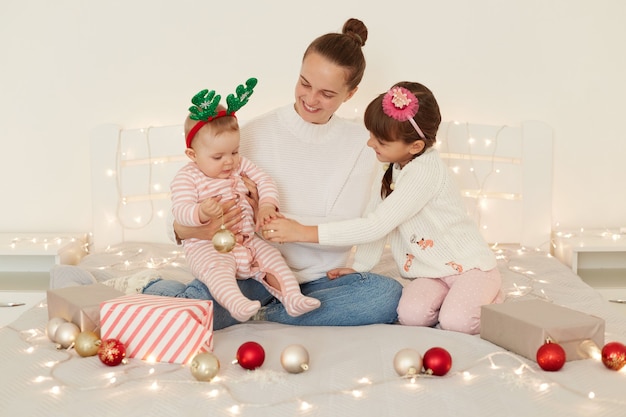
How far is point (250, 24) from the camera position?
111 inches

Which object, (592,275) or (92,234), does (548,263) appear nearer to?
(592,275)

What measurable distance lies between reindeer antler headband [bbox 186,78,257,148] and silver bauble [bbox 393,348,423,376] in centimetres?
77

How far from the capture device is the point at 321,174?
2.09 metres

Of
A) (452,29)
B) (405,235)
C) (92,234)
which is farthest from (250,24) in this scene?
(405,235)

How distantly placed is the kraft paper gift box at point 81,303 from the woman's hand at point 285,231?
417 mm

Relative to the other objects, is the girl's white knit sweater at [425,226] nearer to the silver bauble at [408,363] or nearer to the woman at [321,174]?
the woman at [321,174]

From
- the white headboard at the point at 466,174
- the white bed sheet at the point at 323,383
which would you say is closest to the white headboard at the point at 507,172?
the white headboard at the point at 466,174

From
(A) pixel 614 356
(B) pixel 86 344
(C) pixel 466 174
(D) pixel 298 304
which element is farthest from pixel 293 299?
(C) pixel 466 174

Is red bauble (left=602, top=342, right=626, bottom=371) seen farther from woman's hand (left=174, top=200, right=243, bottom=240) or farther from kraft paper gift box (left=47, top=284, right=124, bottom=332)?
kraft paper gift box (left=47, top=284, right=124, bottom=332)

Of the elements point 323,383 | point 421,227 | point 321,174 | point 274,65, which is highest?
point 274,65

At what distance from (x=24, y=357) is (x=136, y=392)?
372 mm

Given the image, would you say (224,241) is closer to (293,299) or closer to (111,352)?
(293,299)

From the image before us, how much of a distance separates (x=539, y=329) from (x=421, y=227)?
52 centimetres

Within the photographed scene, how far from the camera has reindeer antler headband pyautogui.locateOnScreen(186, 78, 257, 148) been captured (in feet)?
5.87
